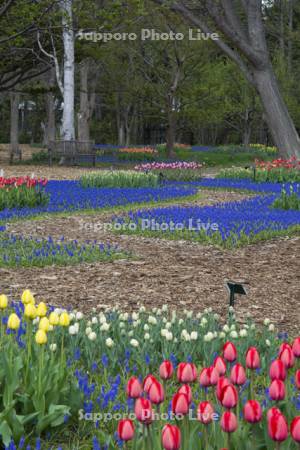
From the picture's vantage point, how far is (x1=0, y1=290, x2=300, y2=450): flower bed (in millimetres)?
2490

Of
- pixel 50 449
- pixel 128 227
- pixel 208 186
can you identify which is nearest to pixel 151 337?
pixel 50 449

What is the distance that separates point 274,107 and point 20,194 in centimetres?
889

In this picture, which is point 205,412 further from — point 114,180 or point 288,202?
point 114,180

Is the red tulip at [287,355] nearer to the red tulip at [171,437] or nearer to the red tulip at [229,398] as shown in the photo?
the red tulip at [229,398]

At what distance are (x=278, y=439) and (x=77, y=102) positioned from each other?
2417 inches

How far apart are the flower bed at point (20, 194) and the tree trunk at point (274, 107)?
8.19m

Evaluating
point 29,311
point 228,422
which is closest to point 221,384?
point 228,422

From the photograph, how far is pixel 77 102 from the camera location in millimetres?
61969

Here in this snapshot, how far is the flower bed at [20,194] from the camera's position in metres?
13.6

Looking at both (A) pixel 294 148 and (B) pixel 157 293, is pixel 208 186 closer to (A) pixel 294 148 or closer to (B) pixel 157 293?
(A) pixel 294 148

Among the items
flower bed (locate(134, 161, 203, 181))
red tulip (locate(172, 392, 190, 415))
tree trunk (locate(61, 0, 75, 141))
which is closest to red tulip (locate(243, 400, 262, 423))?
red tulip (locate(172, 392, 190, 415))

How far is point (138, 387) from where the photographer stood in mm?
2561

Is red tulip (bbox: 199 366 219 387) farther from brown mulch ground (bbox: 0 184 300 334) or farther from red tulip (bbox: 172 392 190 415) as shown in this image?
brown mulch ground (bbox: 0 184 300 334)

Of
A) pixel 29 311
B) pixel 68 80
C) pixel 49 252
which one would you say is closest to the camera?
pixel 29 311
